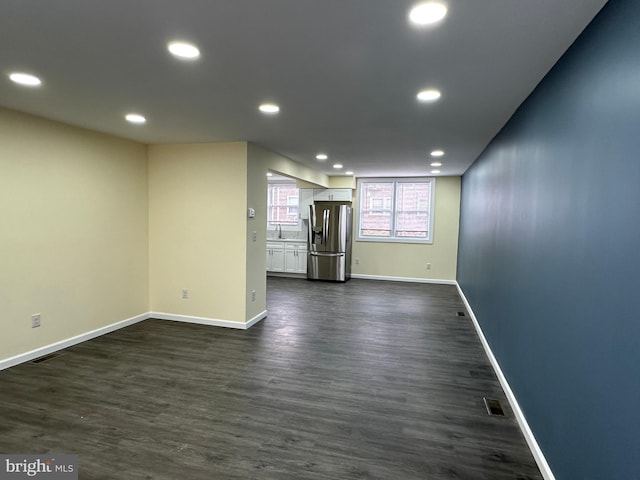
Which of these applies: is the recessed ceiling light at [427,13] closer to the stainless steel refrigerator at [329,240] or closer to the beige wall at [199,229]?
the beige wall at [199,229]

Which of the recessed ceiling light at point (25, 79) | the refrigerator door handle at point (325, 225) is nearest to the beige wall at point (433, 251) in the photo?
the refrigerator door handle at point (325, 225)

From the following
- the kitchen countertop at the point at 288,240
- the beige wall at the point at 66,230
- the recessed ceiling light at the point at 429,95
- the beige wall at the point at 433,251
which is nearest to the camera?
the recessed ceiling light at the point at 429,95

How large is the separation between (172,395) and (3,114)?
286 cm

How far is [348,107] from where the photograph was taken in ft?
9.41

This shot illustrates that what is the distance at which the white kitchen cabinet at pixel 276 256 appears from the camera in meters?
8.42

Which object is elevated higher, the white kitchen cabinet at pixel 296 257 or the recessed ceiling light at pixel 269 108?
the recessed ceiling light at pixel 269 108

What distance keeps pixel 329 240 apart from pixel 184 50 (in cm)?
608

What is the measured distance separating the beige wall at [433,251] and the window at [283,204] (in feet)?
5.23

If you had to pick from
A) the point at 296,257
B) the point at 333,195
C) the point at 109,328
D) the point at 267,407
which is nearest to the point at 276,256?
the point at 296,257

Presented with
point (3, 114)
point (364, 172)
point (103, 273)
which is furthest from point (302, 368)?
point (364, 172)

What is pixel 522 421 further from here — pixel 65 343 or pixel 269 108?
pixel 65 343

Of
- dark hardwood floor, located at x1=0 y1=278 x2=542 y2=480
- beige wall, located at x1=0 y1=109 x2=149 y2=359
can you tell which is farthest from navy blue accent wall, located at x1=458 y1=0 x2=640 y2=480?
beige wall, located at x1=0 y1=109 x2=149 y2=359

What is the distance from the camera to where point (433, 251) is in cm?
791

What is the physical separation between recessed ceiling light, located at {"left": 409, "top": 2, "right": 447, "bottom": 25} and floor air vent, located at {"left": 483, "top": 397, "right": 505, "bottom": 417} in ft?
8.62
